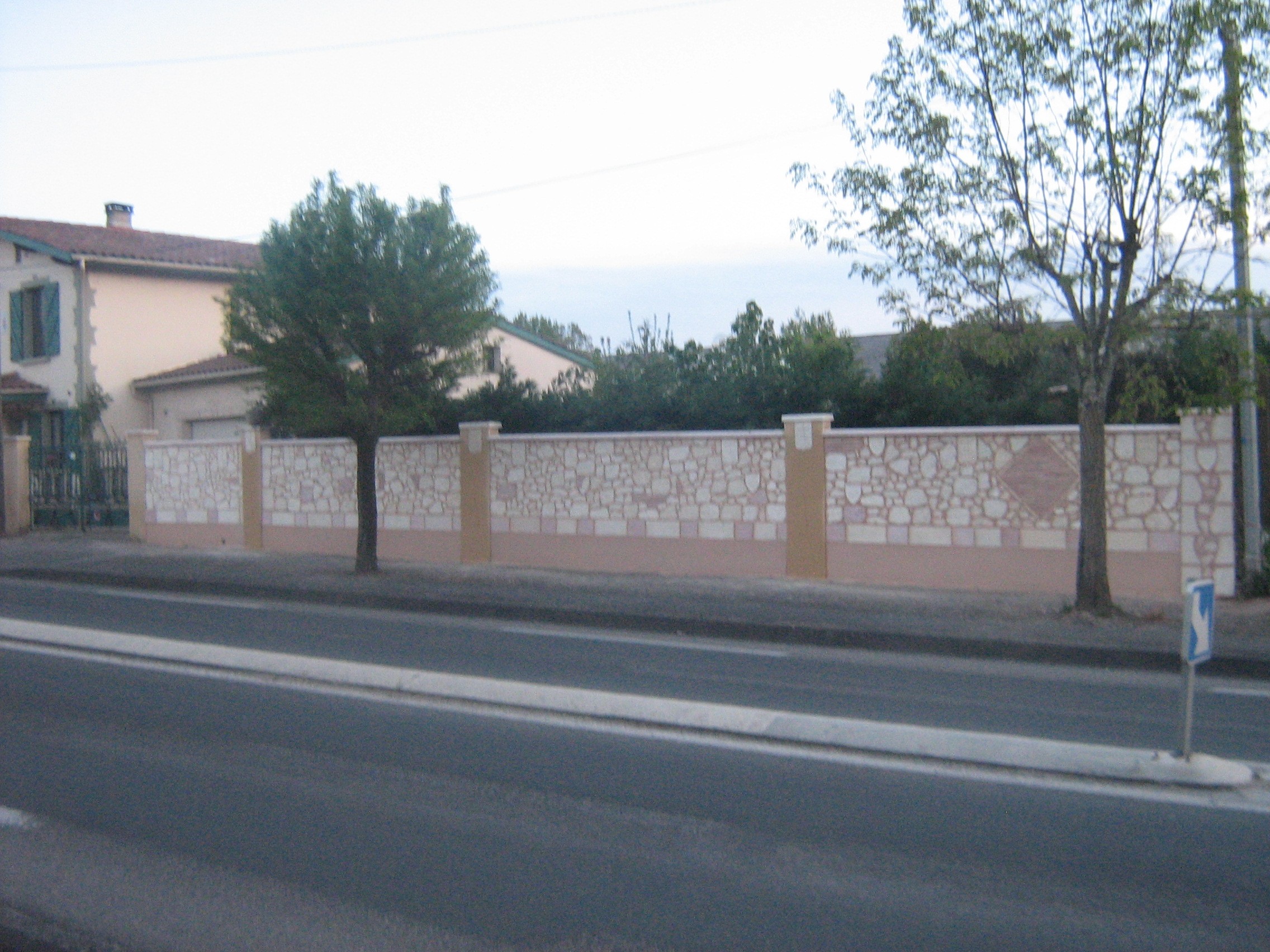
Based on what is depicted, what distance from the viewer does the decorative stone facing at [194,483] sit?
20672mm

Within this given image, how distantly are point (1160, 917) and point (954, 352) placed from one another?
8.95 metres

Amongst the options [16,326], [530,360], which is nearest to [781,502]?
[530,360]

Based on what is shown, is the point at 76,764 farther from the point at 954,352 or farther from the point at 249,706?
the point at 954,352

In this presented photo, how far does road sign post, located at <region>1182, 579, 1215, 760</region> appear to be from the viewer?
19.9ft

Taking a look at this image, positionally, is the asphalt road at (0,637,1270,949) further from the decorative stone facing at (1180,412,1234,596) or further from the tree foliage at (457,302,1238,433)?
the decorative stone facing at (1180,412,1234,596)

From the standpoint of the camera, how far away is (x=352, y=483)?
19.0 meters

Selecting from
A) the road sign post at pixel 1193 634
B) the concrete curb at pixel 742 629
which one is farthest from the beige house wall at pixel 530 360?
the road sign post at pixel 1193 634

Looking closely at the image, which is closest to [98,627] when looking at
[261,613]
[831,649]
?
[261,613]

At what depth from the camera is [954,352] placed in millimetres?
12781

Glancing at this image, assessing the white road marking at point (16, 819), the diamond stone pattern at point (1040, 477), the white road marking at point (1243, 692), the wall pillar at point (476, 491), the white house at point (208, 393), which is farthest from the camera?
the white house at point (208, 393)

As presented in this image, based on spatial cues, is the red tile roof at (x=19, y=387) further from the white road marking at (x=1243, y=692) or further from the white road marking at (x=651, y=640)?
the white road marking at (x=1243, y=692)

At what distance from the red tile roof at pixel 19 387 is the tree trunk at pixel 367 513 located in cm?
1446

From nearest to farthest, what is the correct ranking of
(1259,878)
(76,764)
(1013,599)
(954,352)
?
(1259,878)
(76,764)
(954,352)
(1013,599)

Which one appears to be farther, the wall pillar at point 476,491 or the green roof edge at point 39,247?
the green roof edge at point 39,247
